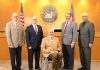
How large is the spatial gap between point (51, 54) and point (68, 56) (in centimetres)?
76

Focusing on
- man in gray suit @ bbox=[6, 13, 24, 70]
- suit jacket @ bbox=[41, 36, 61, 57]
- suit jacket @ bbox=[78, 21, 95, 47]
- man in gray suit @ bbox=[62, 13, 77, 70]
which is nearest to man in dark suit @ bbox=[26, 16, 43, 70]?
man in gray suit @ bbox=[6, 13, 24, 70]

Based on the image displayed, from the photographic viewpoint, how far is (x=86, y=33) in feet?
20.5

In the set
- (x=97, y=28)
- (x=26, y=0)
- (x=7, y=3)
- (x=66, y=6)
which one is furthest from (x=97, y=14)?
(x=7, y=3)

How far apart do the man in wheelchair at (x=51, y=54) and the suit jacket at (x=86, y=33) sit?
62 centimetres

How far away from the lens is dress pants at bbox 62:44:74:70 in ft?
20.9

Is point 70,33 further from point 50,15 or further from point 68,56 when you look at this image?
point 50,15

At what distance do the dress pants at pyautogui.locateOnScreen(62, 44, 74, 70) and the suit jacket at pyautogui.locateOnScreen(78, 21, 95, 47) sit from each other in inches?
13.2

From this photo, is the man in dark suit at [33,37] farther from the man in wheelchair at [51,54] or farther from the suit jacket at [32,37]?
the man in wheelchair at [51,54]

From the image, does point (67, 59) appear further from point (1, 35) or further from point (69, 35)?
point (1, 35)

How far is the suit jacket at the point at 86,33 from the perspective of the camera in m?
6.19

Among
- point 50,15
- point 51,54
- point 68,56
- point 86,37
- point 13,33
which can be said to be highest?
point 50,15

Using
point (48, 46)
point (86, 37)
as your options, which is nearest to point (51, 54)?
point (48, 46)

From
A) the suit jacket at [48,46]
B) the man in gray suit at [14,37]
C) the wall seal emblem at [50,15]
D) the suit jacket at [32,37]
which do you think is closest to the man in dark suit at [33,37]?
the suit jacket at [32,37]

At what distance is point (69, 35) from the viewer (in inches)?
247
